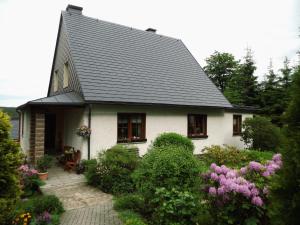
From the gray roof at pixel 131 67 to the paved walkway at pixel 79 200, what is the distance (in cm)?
329

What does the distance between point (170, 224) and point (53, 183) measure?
5.19 metres

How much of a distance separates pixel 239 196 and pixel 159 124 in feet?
28.9

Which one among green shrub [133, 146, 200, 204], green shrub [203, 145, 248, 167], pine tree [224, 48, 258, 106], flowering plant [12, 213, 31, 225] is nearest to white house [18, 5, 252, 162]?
green shrub [203, 145, 248, 167]

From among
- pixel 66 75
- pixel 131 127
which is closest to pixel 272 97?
pixel 131 127

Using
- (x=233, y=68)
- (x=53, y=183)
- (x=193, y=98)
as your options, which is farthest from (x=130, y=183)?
(x=233, y=68)

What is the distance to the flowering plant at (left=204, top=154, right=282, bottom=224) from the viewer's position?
12.7ft

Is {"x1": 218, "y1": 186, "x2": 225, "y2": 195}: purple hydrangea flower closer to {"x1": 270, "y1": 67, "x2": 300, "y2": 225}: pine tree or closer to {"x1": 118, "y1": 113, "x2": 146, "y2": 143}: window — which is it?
{"x1": 270, "y1": 67, "x2": 300, "y2": 225}: pine tree

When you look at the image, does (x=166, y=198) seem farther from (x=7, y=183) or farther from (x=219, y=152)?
(x=219, y=152)

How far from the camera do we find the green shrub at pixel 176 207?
15.3ft

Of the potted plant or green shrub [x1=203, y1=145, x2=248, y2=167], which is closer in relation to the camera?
the potted plant

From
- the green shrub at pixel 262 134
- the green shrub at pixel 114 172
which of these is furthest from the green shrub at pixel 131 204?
the green shrub at pixel 262 134

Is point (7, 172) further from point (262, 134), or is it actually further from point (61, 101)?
point (262, 134)

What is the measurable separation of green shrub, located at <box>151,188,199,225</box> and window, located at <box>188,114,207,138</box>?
9411mm

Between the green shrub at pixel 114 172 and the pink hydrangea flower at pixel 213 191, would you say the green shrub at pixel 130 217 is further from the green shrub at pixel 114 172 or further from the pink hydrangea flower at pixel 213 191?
the green shrub at pixel 114 172
